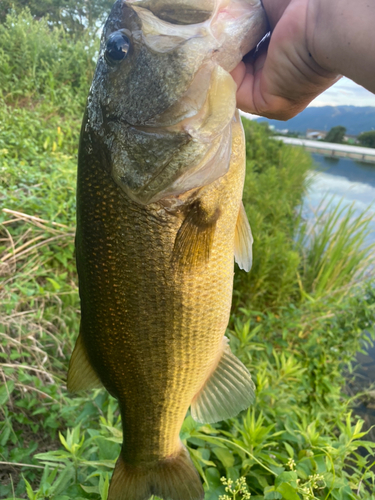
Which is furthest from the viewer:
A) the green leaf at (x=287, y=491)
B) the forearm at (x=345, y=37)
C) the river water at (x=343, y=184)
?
the river water at (x=343, y=184)

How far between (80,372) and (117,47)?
1200 millimetres

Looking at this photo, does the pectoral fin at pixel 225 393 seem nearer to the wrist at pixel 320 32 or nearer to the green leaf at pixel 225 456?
the green leaf at pixel 225 456

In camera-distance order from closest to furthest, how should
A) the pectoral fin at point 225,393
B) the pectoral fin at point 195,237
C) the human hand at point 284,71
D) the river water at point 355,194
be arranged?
the human hand at point 284,71, the pectoral fin at point 195,237, the pectoral fin at point 225,393, the river water at point 355,194

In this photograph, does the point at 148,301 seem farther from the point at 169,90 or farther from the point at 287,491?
the point at 287,491

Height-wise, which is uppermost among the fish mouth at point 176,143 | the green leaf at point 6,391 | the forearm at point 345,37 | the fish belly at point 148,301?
the forearm at point 345,37

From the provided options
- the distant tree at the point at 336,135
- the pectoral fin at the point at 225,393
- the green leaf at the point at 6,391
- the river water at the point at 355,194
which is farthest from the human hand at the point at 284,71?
the distant tree at the point at 336,135

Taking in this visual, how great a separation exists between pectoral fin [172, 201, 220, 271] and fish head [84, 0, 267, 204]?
0.31ft

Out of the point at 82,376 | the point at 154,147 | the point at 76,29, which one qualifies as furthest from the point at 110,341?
the point at 76,29

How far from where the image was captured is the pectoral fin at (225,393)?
1.33m

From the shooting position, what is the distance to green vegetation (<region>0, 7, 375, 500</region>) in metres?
1.47

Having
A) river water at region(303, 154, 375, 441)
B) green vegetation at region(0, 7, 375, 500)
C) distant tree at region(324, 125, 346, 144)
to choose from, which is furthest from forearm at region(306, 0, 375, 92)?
distant tree at region(324, 125, 346, 144)

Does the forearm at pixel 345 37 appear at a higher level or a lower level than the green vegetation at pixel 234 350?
higher

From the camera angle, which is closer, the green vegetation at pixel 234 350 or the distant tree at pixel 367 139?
the green vegetation at pixel 234 350

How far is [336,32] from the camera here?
0.91 metres
